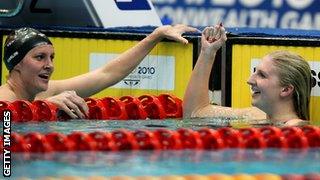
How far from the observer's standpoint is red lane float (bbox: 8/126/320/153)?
3637mm

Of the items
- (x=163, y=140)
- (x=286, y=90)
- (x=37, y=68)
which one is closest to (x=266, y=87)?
(x=286, y=90)

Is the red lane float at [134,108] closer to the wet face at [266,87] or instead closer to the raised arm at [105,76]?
the raised arm at [105,76]

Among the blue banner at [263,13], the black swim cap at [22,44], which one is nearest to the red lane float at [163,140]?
the black swim cap at [22,44]

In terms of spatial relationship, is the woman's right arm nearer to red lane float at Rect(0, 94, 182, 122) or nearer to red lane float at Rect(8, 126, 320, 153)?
red lane float at Rect(0, 94, 182, 122)

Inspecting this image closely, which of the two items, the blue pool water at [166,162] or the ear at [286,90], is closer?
the blue pool water at [166,162]

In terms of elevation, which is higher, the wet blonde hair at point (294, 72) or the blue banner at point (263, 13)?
the blue banner at point (263, 13)

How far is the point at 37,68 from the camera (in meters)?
Result: 4.73

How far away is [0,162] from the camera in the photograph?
10.6 ft

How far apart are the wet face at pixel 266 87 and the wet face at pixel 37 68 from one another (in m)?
1.06

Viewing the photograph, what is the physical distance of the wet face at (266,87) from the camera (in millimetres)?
4480

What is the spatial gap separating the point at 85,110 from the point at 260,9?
2384 millimetres

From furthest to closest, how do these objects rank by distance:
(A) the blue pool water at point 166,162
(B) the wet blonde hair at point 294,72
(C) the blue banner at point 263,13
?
(C) the blue banner at point 263,13 → (B) the wet blonde hair at point 294,72 → (A) the blue pool water at point 166,162

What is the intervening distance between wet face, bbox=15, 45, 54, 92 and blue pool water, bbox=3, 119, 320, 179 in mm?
1193

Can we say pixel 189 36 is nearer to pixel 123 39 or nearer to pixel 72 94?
pixel 123 39
